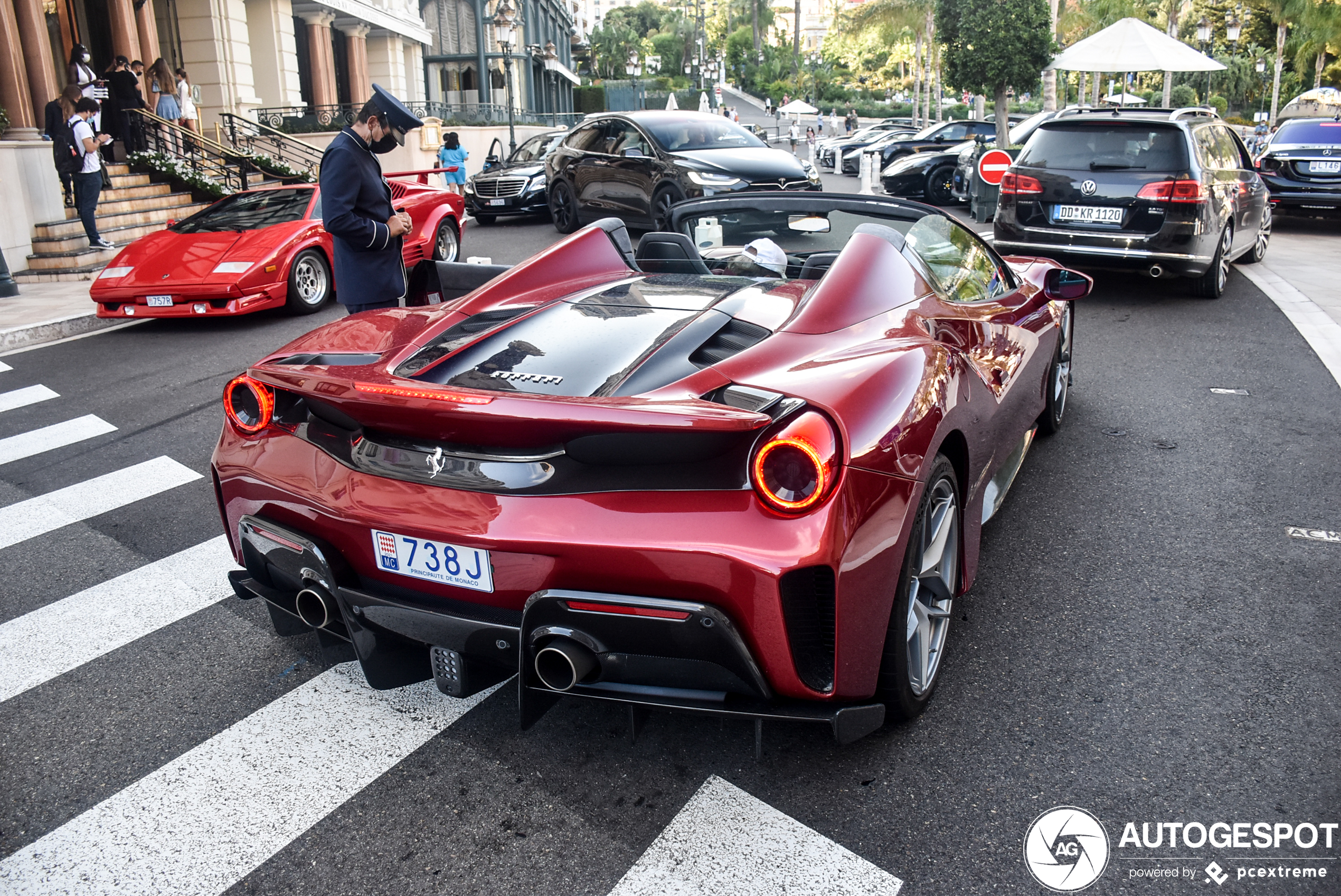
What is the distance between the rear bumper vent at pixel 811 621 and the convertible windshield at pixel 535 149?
17.6 metres

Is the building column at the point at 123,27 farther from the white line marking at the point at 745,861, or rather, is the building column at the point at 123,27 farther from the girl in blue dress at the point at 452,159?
the white line marking at the point at 745,861

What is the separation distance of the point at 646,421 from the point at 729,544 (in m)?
0.34

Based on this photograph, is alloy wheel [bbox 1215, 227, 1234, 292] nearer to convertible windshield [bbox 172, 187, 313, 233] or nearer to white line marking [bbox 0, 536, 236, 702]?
convertible windshield [bbox 172, 187, 313, 233]

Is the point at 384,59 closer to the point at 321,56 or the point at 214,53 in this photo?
the point at 321,56

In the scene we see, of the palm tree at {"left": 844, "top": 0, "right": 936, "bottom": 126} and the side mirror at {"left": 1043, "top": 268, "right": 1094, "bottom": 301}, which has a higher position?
the palm tree at {"left": 844, "top": 0, "right": 936, "bottom": 126}

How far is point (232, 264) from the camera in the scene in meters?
9.22

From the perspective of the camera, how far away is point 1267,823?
2.52 m

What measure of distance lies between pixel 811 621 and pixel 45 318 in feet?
32.5

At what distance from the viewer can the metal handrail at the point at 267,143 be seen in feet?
74.0

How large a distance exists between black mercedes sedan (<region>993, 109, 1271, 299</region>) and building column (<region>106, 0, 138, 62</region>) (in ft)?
56.9

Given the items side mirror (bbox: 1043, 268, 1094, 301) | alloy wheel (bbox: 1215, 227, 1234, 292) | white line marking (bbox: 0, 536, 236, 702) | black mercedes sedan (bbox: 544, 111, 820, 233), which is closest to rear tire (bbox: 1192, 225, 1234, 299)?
alloy wheel (bbox: 1215, 227, 1234, 292)

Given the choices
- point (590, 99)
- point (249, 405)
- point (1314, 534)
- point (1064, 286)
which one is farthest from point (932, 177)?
point (590, 99)

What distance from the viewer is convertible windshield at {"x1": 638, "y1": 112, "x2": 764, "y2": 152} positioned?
43.5ft

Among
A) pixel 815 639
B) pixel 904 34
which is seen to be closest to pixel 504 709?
pixel 815 639
